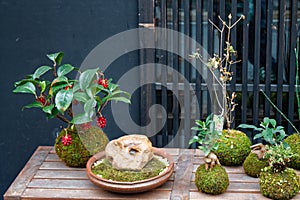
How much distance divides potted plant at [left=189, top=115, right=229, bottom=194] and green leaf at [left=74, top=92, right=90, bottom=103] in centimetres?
50

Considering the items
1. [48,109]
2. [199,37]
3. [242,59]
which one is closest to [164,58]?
[199,37]

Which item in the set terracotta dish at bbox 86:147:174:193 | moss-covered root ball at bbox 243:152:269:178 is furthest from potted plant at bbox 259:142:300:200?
terracotta dish at bbox 86:147:174:193

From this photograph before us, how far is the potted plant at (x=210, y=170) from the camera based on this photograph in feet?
7.71

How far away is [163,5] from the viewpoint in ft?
10.2

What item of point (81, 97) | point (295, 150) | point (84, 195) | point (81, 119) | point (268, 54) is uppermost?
point (268, 54)

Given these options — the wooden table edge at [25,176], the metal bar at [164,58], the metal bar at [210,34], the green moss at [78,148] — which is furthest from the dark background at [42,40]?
the green moss at [78,148]

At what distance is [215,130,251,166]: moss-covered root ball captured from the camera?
262cm

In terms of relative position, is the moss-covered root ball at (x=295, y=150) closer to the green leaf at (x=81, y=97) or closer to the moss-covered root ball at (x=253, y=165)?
the moss-covered root ball at (x=253, y=165)

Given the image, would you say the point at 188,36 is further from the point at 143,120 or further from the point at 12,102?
the point at 12,102

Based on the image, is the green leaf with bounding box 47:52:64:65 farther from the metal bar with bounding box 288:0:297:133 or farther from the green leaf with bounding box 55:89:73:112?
the metal bar with bounding box 288:0:297:133

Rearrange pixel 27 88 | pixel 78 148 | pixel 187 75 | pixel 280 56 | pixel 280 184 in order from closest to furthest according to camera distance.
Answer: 1. pixel 280 184
2. pixel 27 88
3. pixel 78 148
4. pixel 280 56
5. pixel 187 75

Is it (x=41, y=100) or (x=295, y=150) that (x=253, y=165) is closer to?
(x=295, y=150)

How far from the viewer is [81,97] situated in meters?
2.45

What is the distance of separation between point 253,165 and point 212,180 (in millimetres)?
266
